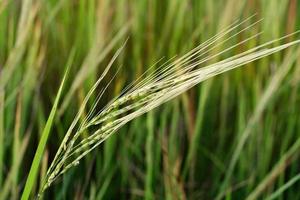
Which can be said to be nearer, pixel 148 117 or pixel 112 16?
pixel 148 117

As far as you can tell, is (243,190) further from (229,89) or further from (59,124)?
(59,124)

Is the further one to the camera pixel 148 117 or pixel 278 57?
pixel 278 57

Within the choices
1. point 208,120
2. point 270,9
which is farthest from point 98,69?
point 270,9

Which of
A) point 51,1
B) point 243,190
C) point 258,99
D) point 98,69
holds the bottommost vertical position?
point 243,190

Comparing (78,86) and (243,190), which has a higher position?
(78,86)

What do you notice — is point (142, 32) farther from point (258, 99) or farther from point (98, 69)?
point (258, 99)

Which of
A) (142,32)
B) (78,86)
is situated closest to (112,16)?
(142,32)
